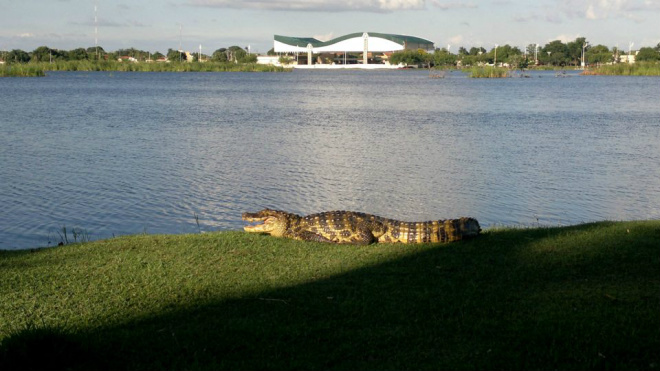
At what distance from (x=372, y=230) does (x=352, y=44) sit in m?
176

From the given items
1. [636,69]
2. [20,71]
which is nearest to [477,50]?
[636,69]

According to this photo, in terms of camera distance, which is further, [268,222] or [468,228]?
[268,222]

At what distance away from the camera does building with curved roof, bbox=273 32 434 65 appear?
180m

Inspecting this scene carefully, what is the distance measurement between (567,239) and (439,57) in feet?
540

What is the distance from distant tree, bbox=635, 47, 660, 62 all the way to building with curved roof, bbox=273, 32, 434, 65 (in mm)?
55916

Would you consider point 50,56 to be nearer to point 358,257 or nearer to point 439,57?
point 439,57

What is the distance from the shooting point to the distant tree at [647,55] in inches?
5866

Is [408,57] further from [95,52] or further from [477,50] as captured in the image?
[95,52]

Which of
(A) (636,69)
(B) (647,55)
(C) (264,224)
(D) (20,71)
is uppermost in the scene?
(B) (647,55)

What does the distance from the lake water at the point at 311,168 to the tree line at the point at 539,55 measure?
119 m

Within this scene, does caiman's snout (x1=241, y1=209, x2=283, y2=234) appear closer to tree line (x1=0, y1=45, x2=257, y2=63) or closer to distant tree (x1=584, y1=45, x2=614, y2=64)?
tree line (x1=0, y1=45, x2=257, y2=63)

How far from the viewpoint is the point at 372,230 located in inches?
358

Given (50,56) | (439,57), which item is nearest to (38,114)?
(50,56)

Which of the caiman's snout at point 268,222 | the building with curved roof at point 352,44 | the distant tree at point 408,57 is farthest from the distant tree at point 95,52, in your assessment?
the caiman's snout at point 268,222
